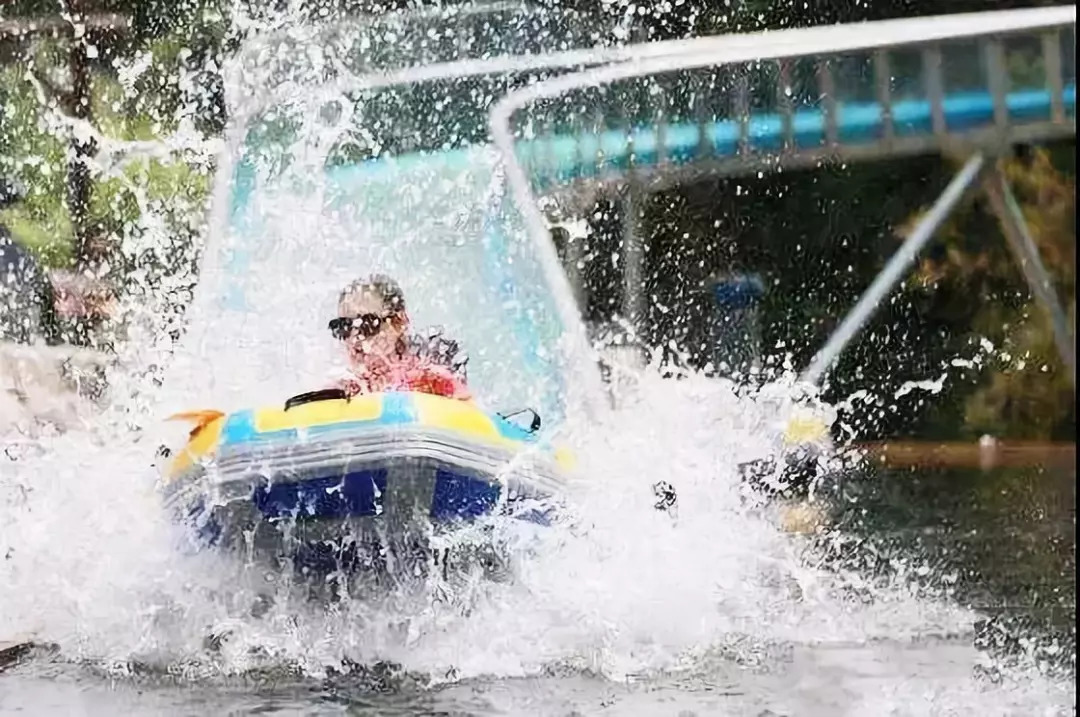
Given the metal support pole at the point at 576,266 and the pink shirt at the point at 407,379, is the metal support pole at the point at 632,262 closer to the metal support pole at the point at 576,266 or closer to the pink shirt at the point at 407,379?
the metal support pole at the point at 576,266

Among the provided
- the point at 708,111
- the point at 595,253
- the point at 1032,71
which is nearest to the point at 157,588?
the point at 595,253

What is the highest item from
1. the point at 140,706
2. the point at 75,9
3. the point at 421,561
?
the point at 75,9

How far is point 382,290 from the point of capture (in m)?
1.16

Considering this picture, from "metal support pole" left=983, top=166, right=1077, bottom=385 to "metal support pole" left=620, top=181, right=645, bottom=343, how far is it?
0.29 m

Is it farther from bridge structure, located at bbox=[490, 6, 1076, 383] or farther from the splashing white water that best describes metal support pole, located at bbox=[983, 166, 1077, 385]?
the splashing white water

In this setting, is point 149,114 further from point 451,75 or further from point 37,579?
point 37,579

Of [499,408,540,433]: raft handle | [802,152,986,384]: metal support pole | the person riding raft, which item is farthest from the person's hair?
[802,152,986,384]: metal support pole

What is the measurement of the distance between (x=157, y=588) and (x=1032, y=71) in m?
0.83

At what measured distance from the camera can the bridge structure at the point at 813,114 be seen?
1090 mm

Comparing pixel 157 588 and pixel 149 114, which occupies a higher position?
pixel 149 114

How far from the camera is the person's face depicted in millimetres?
1124

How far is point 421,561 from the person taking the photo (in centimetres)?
109

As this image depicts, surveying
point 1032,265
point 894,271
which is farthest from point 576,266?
point 1032,265

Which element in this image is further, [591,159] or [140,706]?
[591,159]
